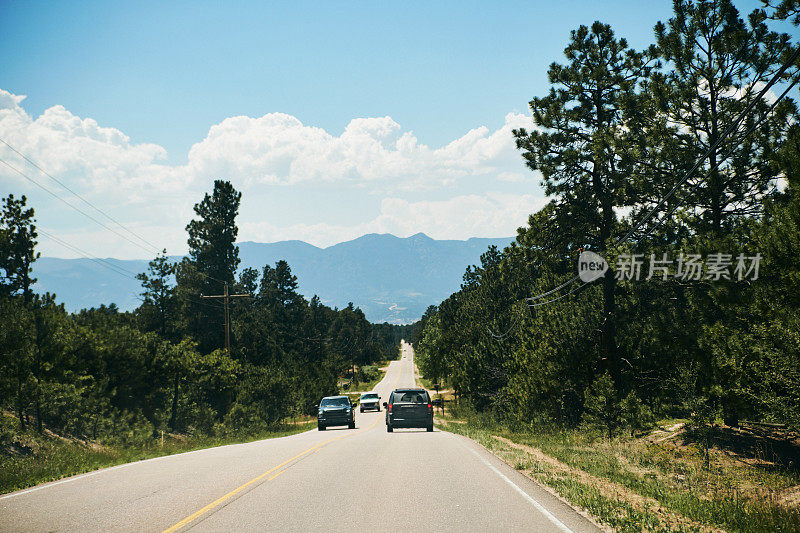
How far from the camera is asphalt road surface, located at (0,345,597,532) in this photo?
6930mm

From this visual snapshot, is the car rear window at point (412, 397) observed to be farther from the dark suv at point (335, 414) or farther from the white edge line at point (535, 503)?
the white edge line at point (535, 503)

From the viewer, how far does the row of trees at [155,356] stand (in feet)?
73.3

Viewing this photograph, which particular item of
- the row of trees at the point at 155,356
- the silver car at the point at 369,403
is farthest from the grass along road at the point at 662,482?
the silver car at the point at 369,403

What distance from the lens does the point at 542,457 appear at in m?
15.2

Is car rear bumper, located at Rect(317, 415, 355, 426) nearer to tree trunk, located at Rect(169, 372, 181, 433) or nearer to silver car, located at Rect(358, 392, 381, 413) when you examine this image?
tree trunk, located at Rect(169, 372, 181, 433)

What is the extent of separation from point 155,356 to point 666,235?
31379mm

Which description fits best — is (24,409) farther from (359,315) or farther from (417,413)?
(359,315)

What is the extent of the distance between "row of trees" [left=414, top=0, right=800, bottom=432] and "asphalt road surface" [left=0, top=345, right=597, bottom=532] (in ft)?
20.5

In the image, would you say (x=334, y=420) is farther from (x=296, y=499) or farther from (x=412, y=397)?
(x=296, y=499)

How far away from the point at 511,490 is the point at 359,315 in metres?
143

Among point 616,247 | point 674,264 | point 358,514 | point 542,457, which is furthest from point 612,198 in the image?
point 358,514

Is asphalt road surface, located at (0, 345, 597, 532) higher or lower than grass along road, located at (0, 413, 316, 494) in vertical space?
higher
